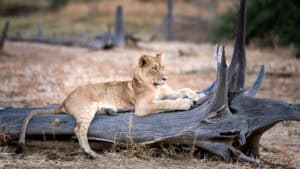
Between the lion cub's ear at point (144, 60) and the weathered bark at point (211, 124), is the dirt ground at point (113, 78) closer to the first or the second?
the weathered bark at point (211, 124)

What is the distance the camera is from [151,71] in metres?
6.71

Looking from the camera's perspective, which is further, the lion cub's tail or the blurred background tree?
the blurred background tree

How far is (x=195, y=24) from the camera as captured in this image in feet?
101

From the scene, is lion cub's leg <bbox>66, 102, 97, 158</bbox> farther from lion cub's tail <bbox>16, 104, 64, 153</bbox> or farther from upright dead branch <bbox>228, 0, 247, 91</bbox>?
upright dead branch <bbox>228, 0, 247, 91</bbox>

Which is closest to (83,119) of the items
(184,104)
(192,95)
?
(184,104)

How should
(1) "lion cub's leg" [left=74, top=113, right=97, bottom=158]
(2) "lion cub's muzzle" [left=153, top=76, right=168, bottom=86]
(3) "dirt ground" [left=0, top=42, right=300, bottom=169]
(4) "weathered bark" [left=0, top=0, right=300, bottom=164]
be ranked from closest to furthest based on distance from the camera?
(4) "weathered bark" [left=0, top=0, right=300, bottom=164]
(3) "dirt ground" [left=0, top=42, right=300, bottom=169]
(1) "lion cub's leg" [left=74, top=113, right=97, bottom=158]
(2) "lion cub's muzzle" [left=153, top=76, right=168, bottom=86]

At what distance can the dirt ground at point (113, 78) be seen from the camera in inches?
252

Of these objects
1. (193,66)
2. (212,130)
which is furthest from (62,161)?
(193,66)

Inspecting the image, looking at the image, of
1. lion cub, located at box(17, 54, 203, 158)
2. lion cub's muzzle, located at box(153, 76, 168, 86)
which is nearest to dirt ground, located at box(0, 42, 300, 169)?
lion cub, located at box(17, 54, 203, 158)

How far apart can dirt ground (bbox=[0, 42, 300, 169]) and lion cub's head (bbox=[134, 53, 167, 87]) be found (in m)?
0.86

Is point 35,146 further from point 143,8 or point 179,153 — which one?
point 143,8

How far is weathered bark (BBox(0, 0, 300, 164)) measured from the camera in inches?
246

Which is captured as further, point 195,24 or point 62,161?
point 195,24

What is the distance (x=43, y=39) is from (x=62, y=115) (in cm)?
1658
